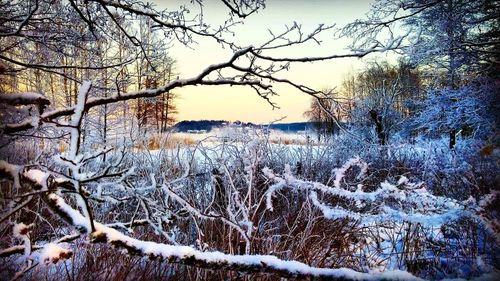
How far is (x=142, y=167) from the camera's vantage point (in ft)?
18.4

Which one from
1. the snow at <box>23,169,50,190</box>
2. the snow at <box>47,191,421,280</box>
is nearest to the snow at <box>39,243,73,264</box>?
the snow at <box>47,191,421,280</box>

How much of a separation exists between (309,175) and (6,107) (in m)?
5.32

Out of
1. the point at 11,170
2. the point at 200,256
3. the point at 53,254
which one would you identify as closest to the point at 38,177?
the point at 11,170

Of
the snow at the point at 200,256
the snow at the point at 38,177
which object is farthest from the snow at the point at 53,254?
the snow at the point at 38,177

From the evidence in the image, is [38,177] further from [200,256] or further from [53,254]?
[200,256]

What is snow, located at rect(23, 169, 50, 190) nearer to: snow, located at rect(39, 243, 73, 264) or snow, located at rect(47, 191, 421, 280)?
snow, located at rect(47, 191, 421, 280)

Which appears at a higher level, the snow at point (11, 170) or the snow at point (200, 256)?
the snow at point (11, 170)

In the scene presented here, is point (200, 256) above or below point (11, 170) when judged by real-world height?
below

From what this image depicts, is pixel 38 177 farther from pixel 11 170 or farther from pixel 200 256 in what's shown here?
pixel 200 256

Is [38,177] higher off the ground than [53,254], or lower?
higher

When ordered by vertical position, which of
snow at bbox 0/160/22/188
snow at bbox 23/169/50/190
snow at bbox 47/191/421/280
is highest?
snow at bbox 0/160/22/188

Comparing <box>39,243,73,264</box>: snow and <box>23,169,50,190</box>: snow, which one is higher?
<box>23,169,50,190</box>: snow

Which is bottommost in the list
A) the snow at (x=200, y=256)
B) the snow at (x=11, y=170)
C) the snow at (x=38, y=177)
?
the snow at (x=200, y=256)

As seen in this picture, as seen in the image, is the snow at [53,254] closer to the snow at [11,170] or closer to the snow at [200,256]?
the snow at [200,256]
